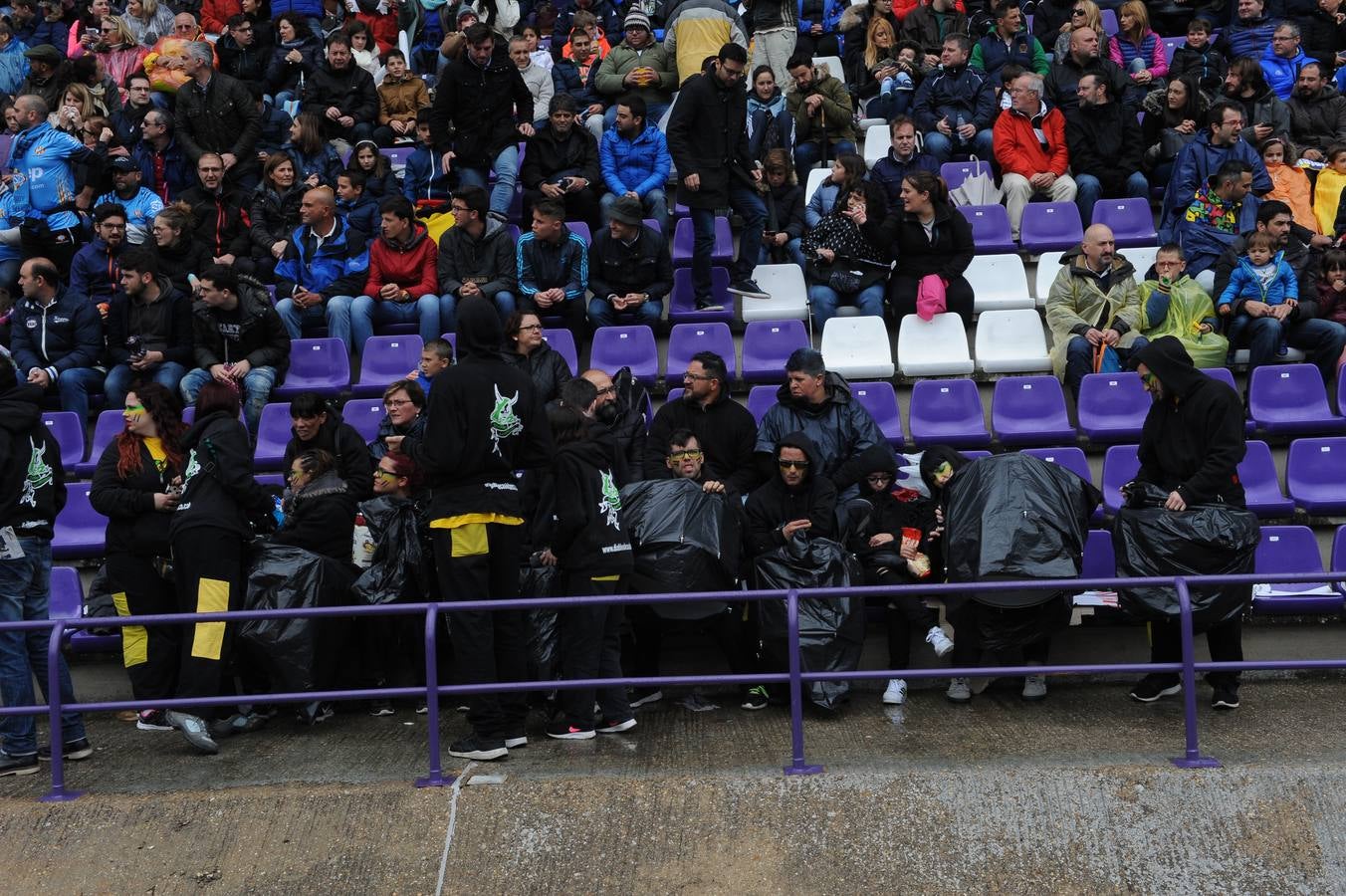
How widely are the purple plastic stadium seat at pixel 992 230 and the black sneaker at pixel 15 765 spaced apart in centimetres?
776

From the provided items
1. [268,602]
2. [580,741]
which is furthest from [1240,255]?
[268,602]

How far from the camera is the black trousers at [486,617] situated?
6.64m

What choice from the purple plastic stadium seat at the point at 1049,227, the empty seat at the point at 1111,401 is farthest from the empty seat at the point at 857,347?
the purple plastic stadium seat at the point at 1049,227

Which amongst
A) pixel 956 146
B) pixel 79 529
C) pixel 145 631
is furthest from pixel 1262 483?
pixel 79 529

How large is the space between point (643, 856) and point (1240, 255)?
6.41 m

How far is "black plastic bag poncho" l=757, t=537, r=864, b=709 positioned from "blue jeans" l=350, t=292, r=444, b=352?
3.84 m

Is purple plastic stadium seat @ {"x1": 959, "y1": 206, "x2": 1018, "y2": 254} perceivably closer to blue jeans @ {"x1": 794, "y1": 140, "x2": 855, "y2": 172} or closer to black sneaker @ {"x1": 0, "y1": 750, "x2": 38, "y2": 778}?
blue jeans @ {"x1": 794, "y1": 140, "x2": 855, "y2": 172}

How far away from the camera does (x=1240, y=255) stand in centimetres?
991

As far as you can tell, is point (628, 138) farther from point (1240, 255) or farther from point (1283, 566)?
point (1283, 566)

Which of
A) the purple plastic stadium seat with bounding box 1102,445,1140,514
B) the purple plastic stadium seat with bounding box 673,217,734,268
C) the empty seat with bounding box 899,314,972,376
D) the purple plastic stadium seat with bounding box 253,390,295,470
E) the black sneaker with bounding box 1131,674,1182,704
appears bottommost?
the black sneaker with bounding box 1131,674,1182,704

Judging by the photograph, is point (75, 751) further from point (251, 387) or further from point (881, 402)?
point (881, 402)

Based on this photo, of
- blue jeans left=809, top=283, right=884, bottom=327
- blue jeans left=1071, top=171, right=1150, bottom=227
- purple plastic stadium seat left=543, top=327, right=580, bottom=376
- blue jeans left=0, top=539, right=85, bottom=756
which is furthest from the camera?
blue jeans left=1071, top=171, right=1150, bottom=227

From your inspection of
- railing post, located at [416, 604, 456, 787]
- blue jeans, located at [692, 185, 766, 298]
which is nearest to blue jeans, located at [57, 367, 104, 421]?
blue jeans, located at [692, 185, 766, 298]

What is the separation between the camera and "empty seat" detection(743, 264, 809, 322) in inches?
423
